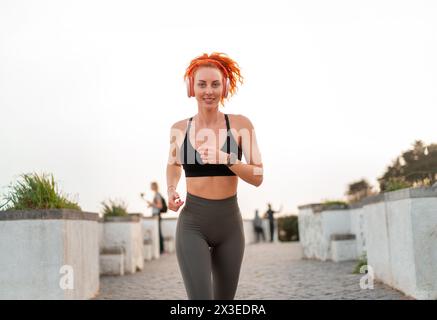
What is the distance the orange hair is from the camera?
3670 millimetres

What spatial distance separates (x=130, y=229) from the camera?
46.0 ft

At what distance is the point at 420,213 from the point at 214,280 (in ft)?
15.6

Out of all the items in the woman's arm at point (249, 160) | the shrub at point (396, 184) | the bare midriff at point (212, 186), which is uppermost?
the shrub at point (396, 184)

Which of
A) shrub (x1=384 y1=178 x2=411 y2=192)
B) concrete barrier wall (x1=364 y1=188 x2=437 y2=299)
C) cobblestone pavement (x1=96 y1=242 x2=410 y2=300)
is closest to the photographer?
concrete barrier wall (x1=364 y1=188 x2=437 y2=299)

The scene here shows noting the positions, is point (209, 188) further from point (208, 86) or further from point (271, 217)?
point (271, 217)

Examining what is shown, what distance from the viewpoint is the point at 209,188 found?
140 inches

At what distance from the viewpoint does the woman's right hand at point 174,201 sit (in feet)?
11.2

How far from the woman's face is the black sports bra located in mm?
198

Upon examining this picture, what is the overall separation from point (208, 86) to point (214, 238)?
2.87 ft

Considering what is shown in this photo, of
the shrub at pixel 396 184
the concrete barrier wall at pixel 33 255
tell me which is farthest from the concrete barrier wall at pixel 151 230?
the concrete barrier wall at pixel 33 255

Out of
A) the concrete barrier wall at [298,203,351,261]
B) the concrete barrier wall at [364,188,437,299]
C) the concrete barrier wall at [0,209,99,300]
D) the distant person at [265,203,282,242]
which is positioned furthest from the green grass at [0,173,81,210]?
the distant person at [265,203,282,242]

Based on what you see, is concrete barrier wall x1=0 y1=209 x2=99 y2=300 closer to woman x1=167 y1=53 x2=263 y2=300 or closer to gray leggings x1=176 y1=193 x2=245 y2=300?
woman x1=167 y1=53 x2=263 y2=300

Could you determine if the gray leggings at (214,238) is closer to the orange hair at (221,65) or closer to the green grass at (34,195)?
the orange hair at (221,65)

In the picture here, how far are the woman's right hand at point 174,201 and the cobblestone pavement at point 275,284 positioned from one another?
5.24m
